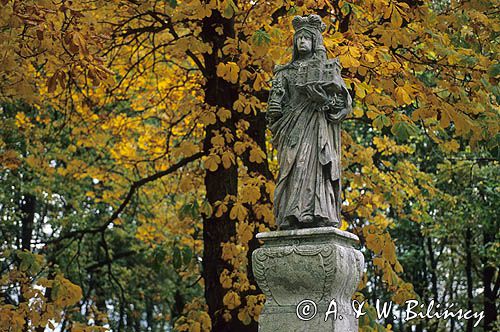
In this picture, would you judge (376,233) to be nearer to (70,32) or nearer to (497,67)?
(497,67)

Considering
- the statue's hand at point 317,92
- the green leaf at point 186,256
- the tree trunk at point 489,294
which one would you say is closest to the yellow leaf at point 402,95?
the statue's hand at point 317,92

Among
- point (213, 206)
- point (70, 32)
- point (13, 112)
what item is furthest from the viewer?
point (13, 112)

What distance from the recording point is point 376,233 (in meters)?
9.54

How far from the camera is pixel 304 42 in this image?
274 inches

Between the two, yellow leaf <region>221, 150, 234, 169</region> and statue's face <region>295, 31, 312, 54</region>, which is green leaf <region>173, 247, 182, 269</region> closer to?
yellow leaf <region>221, 150, 234, 169</region>

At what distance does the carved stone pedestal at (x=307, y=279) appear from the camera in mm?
6129

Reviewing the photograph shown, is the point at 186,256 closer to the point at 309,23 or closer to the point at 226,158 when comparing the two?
the point at 226,158

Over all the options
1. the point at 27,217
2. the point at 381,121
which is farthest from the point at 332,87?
the point at 27,217

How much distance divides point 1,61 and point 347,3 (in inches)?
155

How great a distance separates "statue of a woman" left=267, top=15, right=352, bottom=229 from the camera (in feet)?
21.7

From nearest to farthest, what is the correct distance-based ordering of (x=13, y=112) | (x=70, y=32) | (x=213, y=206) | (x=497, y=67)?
(x=70, y=32), (x=497, y=67), (x=213, y=206), (x=13, y=112)

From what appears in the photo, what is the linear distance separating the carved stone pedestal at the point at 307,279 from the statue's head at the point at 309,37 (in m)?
1.66

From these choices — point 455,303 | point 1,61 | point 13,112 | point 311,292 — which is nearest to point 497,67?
point 311,292

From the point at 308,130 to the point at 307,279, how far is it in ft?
4.36
